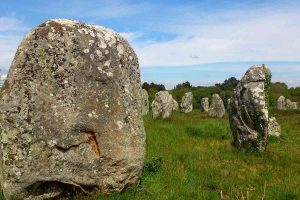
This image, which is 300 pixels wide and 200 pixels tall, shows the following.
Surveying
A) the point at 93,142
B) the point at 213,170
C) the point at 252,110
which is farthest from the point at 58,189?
the point at 252,110

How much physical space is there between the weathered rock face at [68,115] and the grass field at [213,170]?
579 mm

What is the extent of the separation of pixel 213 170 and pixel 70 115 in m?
4.62

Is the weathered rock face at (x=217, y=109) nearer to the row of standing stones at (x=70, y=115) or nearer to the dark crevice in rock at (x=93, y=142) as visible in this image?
the row of standing stones at (x=70, y=115)

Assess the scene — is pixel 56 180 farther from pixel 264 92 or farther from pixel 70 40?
pixel 264 92

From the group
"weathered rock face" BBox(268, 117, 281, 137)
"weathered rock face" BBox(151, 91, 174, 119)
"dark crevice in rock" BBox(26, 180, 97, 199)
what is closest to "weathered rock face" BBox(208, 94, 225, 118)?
"weathered rock face" BBox(151, 91, 174, 119)

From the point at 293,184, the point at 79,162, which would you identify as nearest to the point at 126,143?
the point at 79,162

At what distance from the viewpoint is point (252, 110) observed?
14375 millimetres

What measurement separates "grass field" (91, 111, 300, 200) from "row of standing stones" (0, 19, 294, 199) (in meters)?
0.67

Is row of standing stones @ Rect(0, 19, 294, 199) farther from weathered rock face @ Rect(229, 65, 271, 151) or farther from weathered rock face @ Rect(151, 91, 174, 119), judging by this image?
weathered rock face @ Rect(151, 91, 174, 119)

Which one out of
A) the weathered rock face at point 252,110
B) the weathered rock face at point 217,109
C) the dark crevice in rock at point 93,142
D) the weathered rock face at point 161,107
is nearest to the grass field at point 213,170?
the weathered rock face at point 252,110

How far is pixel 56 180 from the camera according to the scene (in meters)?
7.86

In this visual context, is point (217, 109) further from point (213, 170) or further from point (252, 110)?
point (213, 170)

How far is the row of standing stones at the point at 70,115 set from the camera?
25.2 ft

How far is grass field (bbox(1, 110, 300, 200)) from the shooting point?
8.98m
